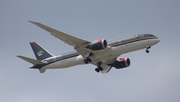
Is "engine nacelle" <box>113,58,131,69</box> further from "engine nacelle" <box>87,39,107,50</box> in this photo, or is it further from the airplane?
"engine nacelle" <box>87,39,107,50</box>

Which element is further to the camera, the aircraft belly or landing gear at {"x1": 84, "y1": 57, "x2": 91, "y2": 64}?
the aircraft belly

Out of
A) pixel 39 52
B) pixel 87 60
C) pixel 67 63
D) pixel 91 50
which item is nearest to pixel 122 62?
pixel 87 60

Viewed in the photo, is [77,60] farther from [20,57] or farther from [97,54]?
[20,57]

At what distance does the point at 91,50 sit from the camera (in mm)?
63156

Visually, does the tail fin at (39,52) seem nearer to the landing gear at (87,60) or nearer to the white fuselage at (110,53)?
the white fuselage at (110,53)

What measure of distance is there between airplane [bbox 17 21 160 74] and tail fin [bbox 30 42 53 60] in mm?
222

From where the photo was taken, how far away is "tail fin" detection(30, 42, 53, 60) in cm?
7086

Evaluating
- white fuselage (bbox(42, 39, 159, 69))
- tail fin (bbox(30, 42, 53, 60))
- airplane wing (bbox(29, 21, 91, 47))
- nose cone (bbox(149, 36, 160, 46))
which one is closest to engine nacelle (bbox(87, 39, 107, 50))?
white fuselage (bbox(42, 39, 159, 69))

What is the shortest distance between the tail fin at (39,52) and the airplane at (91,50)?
0.73ft

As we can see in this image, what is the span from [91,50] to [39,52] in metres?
12.7

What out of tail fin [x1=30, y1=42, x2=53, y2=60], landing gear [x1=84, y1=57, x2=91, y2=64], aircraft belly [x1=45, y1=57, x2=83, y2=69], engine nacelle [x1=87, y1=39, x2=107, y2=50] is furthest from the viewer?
tail fin [x1=30, y1=42, x2=53, y2=60]

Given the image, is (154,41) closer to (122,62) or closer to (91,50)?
(91,50)

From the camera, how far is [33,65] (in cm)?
6838

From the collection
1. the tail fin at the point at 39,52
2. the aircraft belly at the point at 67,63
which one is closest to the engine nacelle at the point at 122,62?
the aircraft belly at the point at 67,63
